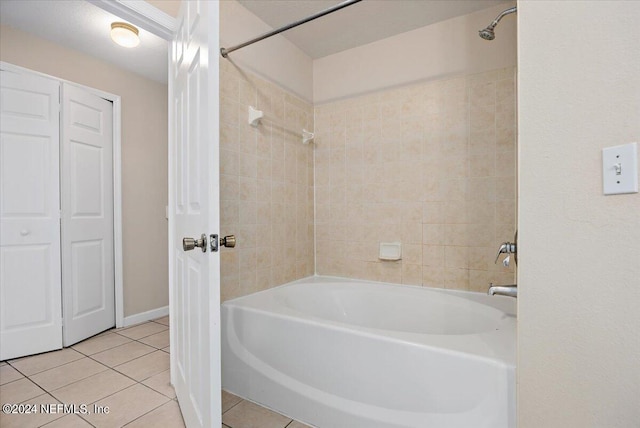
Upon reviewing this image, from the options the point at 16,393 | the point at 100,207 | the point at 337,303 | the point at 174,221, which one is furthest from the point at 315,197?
the point at 16,393

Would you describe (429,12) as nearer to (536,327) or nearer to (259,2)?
(259,2)

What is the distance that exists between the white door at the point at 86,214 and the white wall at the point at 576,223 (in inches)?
118

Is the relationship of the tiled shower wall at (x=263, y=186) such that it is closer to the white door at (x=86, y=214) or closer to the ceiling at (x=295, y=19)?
the ceiling at (x=295, y=19)

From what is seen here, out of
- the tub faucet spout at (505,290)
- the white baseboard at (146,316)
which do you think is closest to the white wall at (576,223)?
the tub faucet spout at (505,290)

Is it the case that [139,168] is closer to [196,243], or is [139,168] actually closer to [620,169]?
[196,243]

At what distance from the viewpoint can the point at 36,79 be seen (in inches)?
92.4

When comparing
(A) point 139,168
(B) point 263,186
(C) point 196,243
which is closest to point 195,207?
(C) point 196,243

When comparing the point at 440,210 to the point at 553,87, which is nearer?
the point at 553,87

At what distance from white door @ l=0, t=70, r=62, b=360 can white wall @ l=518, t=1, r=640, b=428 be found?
9.87ft

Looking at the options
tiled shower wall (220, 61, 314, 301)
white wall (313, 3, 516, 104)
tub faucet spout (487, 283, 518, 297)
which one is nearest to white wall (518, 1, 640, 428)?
tub faucet spout (487, 283, 518, 297)

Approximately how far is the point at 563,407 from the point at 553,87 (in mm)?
847

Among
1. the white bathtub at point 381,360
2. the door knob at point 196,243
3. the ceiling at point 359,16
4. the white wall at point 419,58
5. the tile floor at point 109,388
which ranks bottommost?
the tile floor at point 109,388

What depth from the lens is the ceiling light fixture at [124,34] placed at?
220 cm

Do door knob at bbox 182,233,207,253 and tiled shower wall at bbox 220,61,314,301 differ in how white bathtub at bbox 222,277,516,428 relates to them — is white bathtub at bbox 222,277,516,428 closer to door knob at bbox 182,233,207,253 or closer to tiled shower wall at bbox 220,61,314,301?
tiled shower wall at bbox 220,61,314,301
